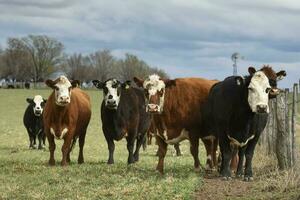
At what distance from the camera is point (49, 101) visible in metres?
15.3

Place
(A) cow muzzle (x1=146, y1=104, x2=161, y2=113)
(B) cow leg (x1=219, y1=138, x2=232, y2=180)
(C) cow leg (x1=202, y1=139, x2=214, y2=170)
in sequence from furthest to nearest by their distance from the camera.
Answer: (C) cow leg (x1=202, y1=139, x2=214, y2=170) < (A) cow muzzle (x1=146, y1=104, x2=161, y2=113) < (B) cow leg (x1=219, y1=138, x2=232, y2=180)

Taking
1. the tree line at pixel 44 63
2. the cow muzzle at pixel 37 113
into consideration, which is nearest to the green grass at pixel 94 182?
the cow muzzle at pixel 37 113

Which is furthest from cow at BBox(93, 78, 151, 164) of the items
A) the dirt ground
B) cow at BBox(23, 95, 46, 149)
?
cow at BBox(23, 95, 46, 149)

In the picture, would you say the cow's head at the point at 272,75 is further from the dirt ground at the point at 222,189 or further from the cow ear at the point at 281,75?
the dirt ground at the point at 222,189

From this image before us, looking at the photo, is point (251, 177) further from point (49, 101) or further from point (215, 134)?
point (49, 101)

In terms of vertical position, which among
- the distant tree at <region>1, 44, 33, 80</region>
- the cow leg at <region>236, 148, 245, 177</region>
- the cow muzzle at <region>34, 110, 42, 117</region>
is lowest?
the cow leg at <region>236, 148, 245, 177</region>

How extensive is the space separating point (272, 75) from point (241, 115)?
1010 millimetres

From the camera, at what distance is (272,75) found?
11.6m

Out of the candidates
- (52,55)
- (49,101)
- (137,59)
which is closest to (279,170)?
A: (49,101)

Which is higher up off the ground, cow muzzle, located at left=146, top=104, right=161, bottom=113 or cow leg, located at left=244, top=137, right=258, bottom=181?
cow muzzle, located at left=146, top=104, right=161, bottom=113

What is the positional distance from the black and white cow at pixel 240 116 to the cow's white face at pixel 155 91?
1.20 meters

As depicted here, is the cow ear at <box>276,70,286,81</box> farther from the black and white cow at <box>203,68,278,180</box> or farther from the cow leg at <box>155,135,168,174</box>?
the cow leg at <box>155,135,168,174</box>

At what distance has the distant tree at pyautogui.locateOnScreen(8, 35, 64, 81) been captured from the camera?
12344 cm

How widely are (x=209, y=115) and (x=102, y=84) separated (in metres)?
3.85
